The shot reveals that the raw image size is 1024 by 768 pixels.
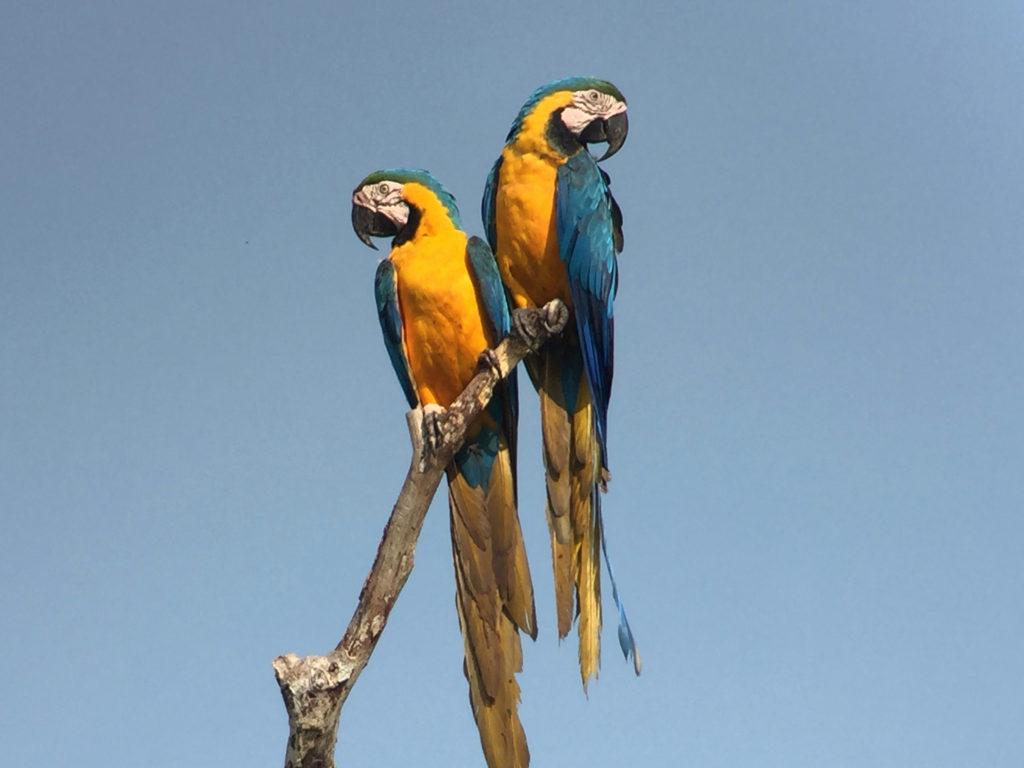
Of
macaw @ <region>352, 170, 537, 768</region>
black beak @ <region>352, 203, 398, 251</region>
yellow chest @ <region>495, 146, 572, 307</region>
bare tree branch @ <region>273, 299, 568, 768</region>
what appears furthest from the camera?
black beak @ <region>352, 203, 398, 251</region>

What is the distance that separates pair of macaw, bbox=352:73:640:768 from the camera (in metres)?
3.90

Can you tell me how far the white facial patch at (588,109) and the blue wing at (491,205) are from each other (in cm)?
31

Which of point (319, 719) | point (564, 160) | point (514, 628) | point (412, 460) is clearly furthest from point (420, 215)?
point (319, 719)

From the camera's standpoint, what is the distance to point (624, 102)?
4281mm

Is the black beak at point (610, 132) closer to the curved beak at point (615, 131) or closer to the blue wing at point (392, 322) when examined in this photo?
the curved beak at point (615, 131)

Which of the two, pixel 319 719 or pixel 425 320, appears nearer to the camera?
pixel 319 719

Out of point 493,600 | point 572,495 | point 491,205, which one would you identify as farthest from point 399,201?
point 493,600

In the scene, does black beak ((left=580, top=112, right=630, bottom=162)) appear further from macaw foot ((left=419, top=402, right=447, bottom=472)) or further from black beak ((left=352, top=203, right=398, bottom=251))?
macaw foot ((left=419, top=402, right=447, bottom=472))

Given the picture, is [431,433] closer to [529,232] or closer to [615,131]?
[529,232]

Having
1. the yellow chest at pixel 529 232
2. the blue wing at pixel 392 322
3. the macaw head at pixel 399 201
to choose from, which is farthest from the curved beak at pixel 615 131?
the blue wing at pixel 392 322

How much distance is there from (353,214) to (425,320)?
58 centimetres

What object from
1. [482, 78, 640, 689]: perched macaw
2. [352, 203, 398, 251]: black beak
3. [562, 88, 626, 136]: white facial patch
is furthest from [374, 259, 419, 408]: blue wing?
[562, 88, 626, 136]: white facial patch

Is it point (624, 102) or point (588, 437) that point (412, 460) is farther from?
point (624, 102)

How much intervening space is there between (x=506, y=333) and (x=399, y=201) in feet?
2.22
